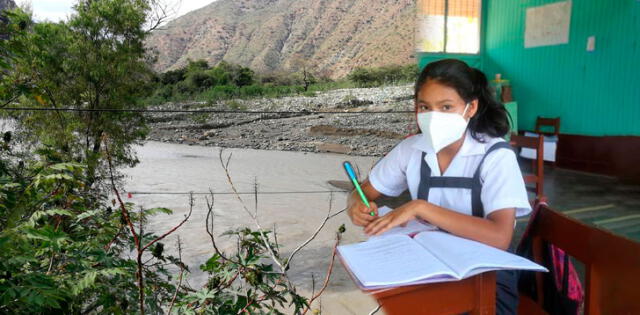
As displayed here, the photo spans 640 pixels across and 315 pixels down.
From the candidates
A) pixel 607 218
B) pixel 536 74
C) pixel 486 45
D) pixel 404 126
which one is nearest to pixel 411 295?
pixel 607 218

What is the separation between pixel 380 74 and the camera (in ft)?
33.1

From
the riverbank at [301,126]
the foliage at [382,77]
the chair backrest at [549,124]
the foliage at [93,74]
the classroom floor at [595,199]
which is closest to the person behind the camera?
the classroom floor at [595,199]

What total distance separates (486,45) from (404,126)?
1.88m

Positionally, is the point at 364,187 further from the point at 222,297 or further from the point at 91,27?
the point at 91,27

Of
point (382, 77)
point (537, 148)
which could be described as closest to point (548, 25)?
point (537, 148)

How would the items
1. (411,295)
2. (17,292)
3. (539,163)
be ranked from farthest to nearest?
(539,163), (17,292), (411,295)

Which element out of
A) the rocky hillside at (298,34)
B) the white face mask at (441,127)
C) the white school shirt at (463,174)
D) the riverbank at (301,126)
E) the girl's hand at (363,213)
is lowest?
the riverbank at (301,126)

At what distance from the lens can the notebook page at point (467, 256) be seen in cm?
57

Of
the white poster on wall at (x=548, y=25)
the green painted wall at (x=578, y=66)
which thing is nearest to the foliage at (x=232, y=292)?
the green painted wall at (x=578, y=66)

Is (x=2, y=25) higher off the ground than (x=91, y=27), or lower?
lower

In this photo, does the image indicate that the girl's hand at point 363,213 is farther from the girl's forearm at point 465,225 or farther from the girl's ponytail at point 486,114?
the girl's ponytail at point 486,114

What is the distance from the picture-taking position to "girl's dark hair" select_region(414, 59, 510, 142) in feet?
3.07

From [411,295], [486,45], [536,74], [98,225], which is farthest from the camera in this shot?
[486,45]

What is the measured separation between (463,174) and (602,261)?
0.31 m
